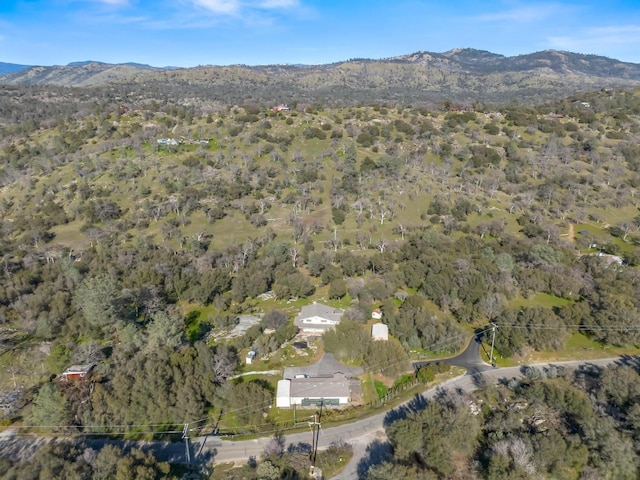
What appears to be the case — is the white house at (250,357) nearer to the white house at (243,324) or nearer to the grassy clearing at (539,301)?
the white house at (243,324)

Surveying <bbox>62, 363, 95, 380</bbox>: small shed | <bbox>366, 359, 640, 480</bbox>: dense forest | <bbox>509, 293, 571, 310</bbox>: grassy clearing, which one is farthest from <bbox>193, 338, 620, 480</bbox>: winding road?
<bbox>509, 293, 571, 310</bbox>: grassy clearing

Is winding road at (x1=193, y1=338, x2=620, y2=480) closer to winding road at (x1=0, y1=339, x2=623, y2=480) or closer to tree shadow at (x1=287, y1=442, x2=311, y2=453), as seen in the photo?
winding road at (x1=0, y1=339, x2=623, y2=480)

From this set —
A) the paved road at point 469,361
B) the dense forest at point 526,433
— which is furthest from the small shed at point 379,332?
the dense forest at point 526,433

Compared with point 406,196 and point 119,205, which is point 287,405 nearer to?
point 406,196

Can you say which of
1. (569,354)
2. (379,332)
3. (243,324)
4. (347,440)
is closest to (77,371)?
(243,324)

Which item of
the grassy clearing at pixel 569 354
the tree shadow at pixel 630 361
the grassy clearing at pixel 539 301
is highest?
the grassy clearing at pixel 539 301

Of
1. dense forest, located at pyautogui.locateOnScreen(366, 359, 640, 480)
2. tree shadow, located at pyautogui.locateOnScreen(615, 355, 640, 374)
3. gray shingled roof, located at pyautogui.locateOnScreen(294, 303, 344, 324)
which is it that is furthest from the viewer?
gray shingled roof, located at pyautogui.locateOnScreen(294, 303, 344, 324)

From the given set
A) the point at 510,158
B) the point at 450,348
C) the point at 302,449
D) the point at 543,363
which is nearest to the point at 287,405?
the point at 302,449
